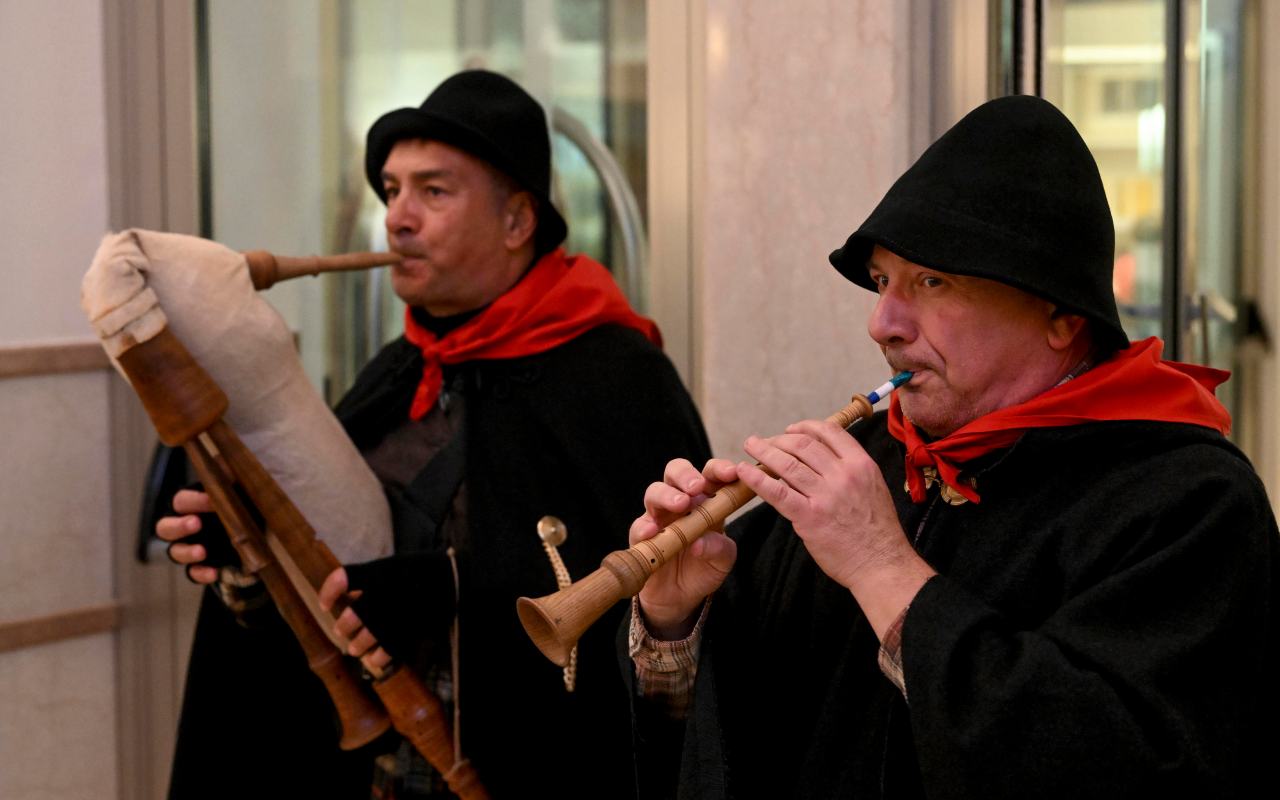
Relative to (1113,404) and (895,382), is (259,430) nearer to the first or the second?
(895,382)

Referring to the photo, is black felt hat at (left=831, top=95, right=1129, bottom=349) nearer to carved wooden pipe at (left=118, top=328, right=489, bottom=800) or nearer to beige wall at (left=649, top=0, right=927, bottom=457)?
beige wall at (left=649, top=0, right=927, bottom=457)

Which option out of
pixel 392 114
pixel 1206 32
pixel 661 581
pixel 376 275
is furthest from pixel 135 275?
pixel 1206 32

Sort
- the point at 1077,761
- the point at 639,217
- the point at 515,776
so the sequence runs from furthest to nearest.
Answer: the point at 639,217
the point at 515,776
the point at 1077,761

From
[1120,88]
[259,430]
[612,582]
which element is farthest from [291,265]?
[1120,88]

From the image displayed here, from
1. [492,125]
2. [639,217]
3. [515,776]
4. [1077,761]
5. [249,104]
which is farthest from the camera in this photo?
[249,104]

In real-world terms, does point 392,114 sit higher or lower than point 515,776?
higher

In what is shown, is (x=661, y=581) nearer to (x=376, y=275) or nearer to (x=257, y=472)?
(x=257, y=472)

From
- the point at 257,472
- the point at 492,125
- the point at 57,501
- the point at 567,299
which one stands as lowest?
the point at 57,501

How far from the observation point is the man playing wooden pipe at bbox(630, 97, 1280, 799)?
1.57 meters

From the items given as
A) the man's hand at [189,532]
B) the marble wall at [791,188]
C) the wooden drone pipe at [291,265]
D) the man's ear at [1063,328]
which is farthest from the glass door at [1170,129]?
the man's hand at [189,532]

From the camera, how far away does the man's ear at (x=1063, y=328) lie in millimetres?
1789

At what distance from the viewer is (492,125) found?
2789 millimetres

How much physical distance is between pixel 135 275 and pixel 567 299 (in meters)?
0.80

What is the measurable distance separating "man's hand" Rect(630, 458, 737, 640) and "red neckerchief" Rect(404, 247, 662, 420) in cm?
84
